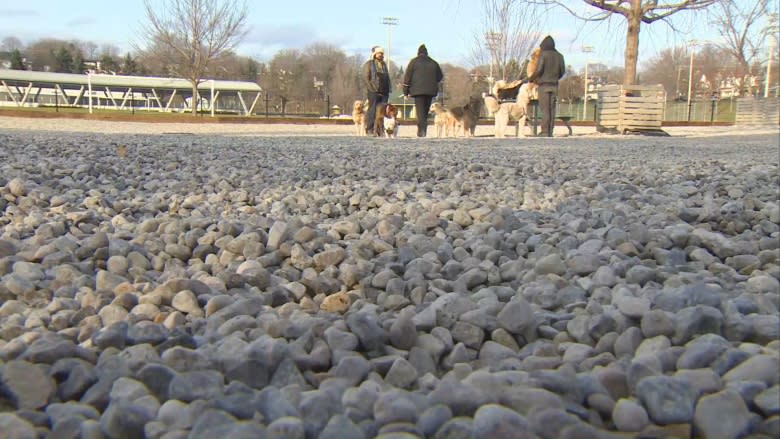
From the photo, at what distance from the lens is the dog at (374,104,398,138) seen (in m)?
13.1

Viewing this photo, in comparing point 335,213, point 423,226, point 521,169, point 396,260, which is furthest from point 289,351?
point 521,169

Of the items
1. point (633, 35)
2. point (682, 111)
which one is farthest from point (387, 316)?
point (682, 111)

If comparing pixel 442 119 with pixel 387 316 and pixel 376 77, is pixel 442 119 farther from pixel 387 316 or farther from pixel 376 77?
pixel 387 316

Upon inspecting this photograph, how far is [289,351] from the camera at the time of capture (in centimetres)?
139

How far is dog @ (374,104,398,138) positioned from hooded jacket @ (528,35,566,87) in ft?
10.4

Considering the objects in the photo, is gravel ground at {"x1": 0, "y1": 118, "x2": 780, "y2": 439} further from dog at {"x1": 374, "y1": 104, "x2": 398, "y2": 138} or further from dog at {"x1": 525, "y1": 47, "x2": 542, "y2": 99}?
dog at {"x1": 525, "y1": 47, "x2": 542, "y2": 99}

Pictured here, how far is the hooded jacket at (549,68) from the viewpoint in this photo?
44.1ft

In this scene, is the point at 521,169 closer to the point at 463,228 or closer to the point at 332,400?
the point at 463,228

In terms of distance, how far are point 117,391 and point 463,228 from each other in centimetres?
201

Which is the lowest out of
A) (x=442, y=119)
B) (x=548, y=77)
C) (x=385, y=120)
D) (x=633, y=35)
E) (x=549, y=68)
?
(x=385, y=120)

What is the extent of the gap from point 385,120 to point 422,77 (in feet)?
3.67

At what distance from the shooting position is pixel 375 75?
12.4 metres

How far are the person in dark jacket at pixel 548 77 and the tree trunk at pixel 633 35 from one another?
3.98 metres

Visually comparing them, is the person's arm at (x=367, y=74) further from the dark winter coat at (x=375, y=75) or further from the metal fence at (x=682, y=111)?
the metal fence at (x=682, y=111)
